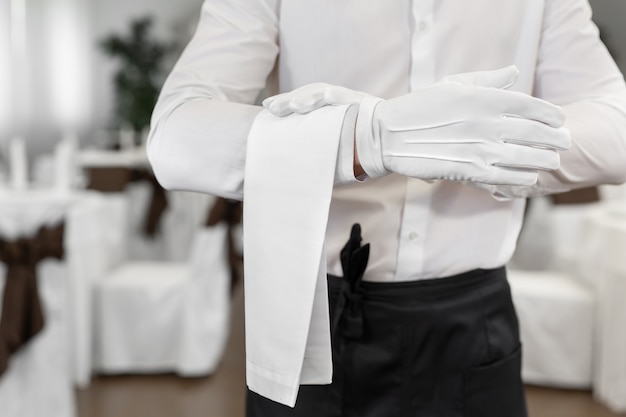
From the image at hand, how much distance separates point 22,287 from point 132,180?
203 cm

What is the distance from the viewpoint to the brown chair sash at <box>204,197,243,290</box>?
344 centimetres

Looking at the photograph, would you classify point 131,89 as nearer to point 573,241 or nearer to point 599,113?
point 573,241

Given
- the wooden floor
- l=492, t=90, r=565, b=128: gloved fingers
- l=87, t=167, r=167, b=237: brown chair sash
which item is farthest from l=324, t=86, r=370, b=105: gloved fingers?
l=87, t=167, r=167, b=237: brown chair sash

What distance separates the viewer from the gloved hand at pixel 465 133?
0.67m

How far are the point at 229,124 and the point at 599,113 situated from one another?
459mm

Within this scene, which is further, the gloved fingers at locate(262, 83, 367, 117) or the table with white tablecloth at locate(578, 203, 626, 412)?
the table with white tablecloth at locate(578, 203, 626, 412)

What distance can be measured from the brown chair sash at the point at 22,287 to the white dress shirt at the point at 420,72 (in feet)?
6.31

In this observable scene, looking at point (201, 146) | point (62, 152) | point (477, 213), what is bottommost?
point (62, 152)

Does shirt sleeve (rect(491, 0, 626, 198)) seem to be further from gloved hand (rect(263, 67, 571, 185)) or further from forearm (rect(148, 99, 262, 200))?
forearm (rect(148, 99, 262, 200))

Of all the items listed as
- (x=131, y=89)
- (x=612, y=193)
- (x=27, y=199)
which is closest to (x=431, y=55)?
(x=27, y=199)

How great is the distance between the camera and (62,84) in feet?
31.5

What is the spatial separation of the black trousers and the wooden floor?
2174 millimetres

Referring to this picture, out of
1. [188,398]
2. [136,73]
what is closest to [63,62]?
[136,73]

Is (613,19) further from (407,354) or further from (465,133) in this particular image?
(465,133)
